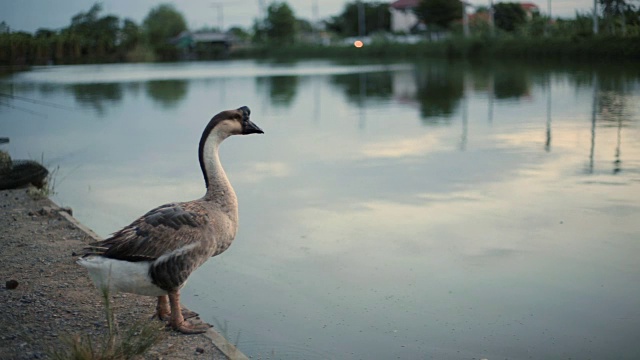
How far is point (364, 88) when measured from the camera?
85.5 ft

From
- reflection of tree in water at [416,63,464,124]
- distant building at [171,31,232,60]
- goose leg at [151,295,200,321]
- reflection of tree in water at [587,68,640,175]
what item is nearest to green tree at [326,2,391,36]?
distant building at [171,31,232,60]

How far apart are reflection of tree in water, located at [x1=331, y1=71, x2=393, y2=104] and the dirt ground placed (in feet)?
48.8

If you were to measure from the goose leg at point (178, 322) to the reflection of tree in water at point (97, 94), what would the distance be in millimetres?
16484

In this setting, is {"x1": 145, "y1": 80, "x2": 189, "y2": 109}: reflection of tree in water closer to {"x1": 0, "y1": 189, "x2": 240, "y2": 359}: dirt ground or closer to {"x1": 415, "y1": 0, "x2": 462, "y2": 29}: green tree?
{"x1": 0, "y1": 189, "x2": 240, "y2": 359}: dirt ground

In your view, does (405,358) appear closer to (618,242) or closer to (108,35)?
(618,242)

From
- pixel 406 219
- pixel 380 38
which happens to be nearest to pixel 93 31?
pixel 406 219

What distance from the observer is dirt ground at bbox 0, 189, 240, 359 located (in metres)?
4.23

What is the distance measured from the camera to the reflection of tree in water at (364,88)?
2244 cm

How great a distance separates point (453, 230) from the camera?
708 cm

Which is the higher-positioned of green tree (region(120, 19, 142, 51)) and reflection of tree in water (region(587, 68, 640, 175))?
green tree (region(120, 19, 142, 51))

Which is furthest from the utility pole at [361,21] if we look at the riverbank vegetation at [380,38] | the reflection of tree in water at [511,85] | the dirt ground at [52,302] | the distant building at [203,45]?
the dirt ground at [52,302]

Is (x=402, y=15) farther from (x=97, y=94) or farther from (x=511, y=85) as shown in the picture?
(x=511, y=85)

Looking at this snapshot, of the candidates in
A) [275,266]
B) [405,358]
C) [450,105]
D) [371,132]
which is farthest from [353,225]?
[450,105]

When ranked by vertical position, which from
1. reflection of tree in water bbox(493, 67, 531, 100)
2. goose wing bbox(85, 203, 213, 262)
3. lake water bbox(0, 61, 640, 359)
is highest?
goose wing bbox(85, 203, 213, 262)
